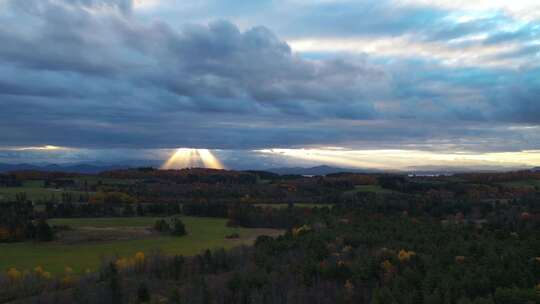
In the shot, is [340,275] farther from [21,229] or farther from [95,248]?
[21,229]

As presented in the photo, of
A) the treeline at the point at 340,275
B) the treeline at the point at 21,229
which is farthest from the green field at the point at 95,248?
the treeline at the point at 340,275

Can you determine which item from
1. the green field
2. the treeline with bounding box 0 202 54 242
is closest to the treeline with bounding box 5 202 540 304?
the green field

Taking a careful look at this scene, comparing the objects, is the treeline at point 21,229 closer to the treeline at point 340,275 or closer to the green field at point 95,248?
the green field at point 95,248

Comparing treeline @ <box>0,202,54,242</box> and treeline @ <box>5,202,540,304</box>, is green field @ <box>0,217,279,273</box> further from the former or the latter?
treeline @ <box>5,202,540,304</box>

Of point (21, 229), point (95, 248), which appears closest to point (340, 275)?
point (95, 248)

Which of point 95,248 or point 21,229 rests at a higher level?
point 21,229

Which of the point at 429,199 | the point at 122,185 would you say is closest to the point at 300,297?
the point at 429,199

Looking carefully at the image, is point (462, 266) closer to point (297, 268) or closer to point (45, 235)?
point (297, 268)

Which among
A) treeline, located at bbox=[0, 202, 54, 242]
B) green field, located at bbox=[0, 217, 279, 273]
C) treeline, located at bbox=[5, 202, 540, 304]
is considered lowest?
green field, located at bbox=[0, 217, 279, 273]
